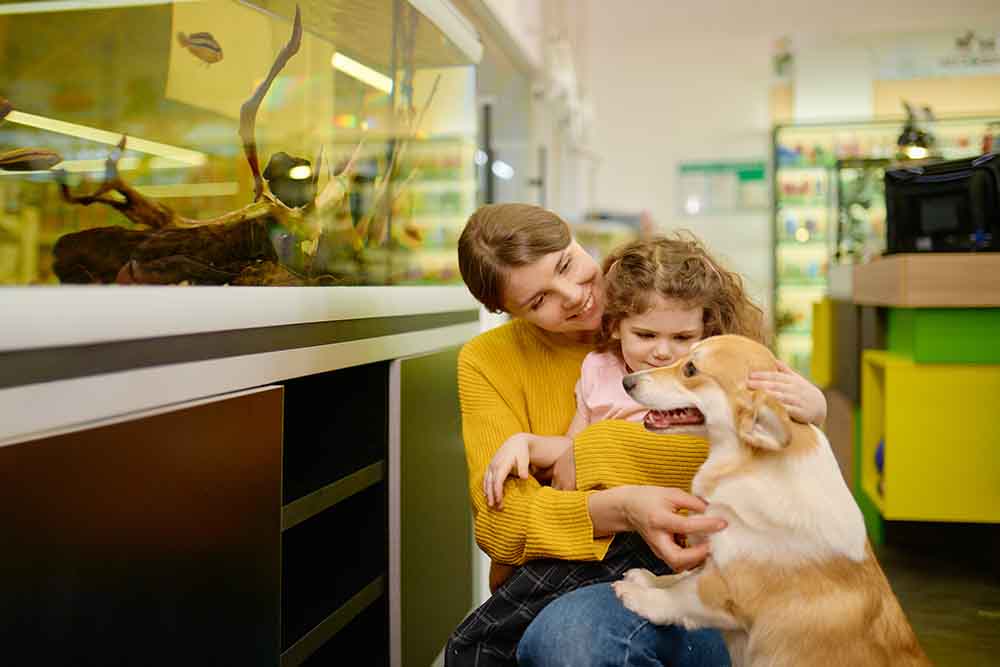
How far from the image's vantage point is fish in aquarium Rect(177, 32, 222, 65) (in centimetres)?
147

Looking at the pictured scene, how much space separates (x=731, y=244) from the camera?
9.61 metres

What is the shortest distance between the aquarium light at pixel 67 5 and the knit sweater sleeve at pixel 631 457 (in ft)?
3.50

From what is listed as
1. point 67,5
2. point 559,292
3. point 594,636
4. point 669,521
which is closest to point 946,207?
point 559,292

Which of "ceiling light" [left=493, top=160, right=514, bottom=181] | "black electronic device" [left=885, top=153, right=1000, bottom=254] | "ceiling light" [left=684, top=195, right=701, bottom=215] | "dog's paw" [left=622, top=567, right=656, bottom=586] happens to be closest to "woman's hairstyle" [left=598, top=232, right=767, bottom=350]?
"dog's paw" [left=622, top=567, right=656, bottom=586]

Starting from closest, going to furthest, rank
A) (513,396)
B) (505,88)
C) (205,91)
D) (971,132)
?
1. (205,91)
2. (513,396)
3. (505,88)
4. (971,132)

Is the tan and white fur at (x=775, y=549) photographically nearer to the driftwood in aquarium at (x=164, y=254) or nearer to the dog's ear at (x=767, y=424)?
the dog's ear at (x=767, y=424)

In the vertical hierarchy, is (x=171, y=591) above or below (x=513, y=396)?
below

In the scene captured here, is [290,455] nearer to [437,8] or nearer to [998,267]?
[437,8]

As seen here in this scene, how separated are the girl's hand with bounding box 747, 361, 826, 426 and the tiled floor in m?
1.50

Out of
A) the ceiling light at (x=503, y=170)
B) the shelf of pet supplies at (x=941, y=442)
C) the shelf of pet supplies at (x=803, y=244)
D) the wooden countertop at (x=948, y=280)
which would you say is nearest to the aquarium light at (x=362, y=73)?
the wooden countertop at (x=948, y=280)

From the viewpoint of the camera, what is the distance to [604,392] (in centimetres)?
179

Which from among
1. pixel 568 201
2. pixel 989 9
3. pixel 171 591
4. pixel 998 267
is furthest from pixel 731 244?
pixel 171 591

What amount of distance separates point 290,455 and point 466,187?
1333mm

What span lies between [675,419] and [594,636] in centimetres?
39
